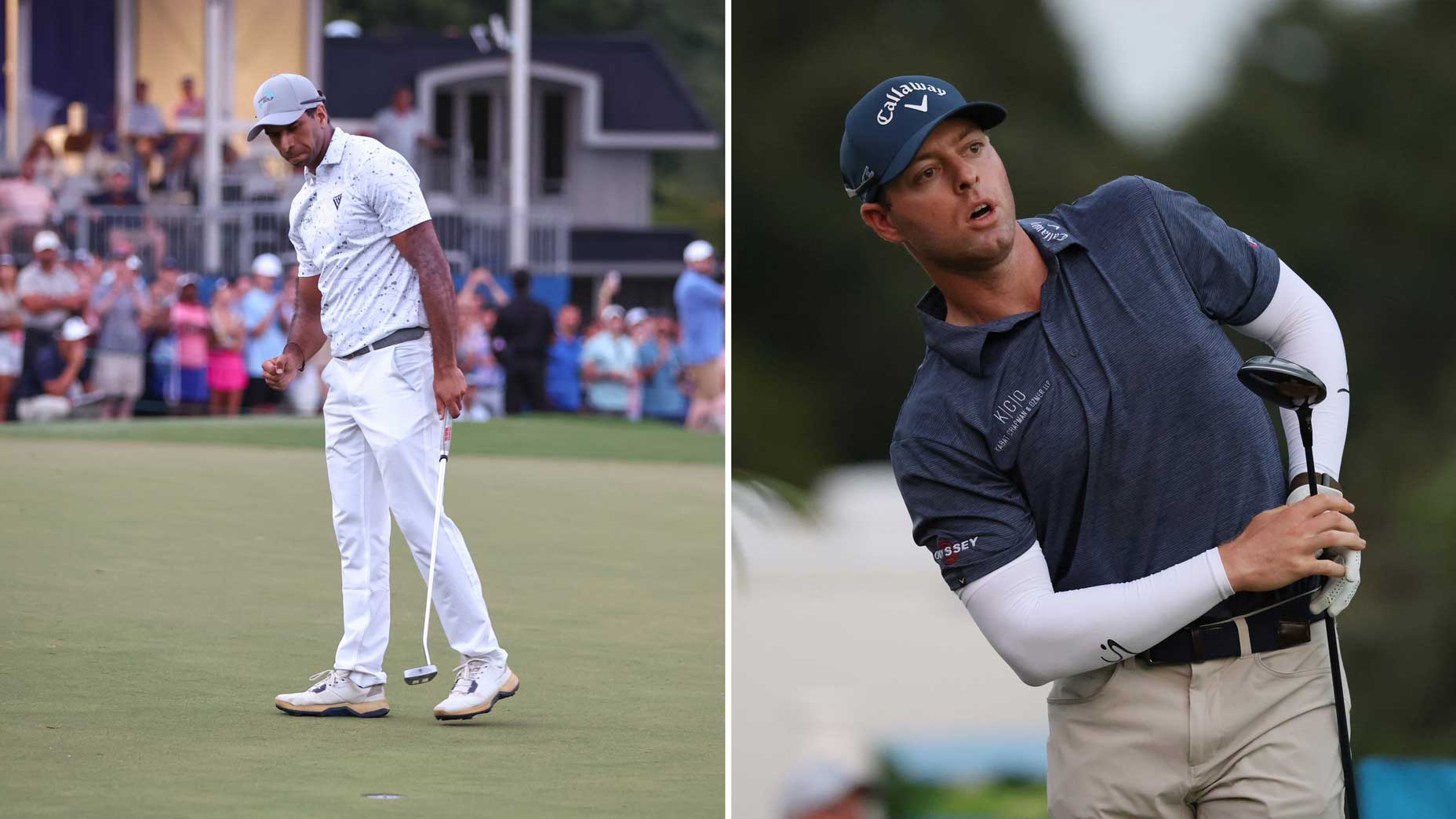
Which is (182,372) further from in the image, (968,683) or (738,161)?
(738,161)

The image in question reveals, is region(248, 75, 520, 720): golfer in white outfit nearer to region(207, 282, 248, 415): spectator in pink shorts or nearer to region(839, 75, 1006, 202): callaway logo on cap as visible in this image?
region(839, 75, 1006, 202): callaway logo on cap

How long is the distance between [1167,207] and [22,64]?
6.49m

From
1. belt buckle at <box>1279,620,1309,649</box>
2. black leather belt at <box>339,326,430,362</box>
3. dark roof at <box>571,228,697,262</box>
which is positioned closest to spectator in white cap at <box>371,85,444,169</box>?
dark roof at <box>571,228,697,262</box>

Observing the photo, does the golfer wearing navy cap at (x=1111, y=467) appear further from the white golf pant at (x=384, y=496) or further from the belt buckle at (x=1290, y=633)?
the white golf pant at (x=384, y=496)

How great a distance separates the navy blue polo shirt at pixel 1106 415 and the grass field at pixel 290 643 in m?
1.66

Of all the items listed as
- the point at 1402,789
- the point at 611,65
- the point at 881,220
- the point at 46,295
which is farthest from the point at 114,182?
the point at 881,220

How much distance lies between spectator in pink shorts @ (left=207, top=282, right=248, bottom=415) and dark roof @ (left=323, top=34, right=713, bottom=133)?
20.3 feet

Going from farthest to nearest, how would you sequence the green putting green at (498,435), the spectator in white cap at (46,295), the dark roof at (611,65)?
1. the dark roof at (611,65)
2. the spectator in white cap at (46,295)
3. the green putting green at (498,435)

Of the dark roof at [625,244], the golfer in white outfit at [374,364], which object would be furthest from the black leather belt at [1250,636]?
the dark roof at [625,244]

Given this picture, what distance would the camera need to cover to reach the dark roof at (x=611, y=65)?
14812mm

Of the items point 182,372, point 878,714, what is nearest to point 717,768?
point 878,714

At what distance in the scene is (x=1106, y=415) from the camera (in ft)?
7.22

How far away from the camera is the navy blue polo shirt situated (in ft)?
7.20

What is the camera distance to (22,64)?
7.73 metres
